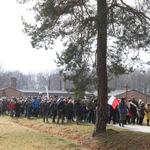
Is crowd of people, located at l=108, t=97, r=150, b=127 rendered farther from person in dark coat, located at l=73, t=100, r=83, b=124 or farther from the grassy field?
the grassy field

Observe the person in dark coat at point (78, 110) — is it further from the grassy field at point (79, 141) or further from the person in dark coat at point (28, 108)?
the person in dark coat at point (28, 108)

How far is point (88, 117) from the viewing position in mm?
24344

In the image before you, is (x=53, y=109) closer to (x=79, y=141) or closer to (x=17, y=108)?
(x=79, y=141)

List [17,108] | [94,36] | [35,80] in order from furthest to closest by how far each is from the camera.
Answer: [35,80]
[17,108]
[94,36]

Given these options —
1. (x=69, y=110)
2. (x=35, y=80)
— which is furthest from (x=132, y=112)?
(x=35, y=80)

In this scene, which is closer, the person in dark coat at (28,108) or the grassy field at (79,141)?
the grassy field at (79,141)

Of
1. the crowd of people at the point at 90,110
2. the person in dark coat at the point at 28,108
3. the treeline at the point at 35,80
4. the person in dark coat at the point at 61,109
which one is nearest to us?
the crowd of people at the point at 90,110

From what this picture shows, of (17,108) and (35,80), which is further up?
(35,80)

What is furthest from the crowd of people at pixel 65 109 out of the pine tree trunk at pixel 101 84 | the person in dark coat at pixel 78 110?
the pine tree trunk at pixel 101 84

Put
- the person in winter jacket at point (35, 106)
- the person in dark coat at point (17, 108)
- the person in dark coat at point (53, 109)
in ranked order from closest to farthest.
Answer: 1. the person in dark coat at point (53, 109)
2. the person in winter jacket at point (35, 106)
3. the person in dark coat at point (17, 108)

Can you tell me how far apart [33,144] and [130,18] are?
8110 millimetres

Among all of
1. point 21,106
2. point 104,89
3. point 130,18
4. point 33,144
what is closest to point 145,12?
point 130,18

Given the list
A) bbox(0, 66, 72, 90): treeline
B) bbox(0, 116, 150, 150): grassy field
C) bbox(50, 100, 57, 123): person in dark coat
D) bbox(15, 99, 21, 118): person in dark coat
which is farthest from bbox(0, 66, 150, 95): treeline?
bbox(0, 116, 150, 150): grassy field

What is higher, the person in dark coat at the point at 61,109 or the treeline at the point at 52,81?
the treeline at the point at 52,81
